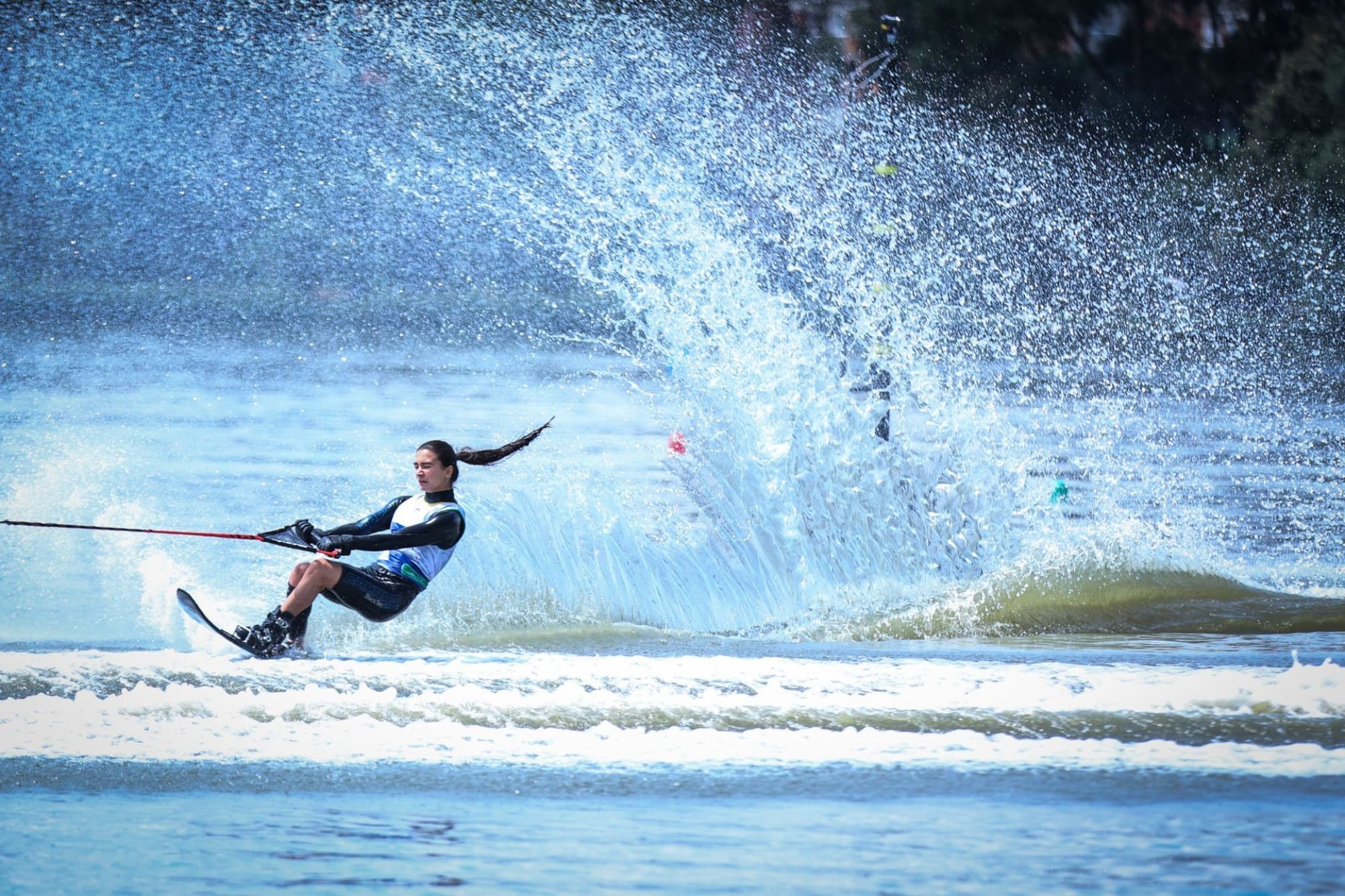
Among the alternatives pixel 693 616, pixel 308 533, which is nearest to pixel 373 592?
pixel 308 533

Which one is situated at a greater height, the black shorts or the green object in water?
the green object in water

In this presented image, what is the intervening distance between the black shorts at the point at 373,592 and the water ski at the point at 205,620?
35cm

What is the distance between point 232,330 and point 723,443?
16.2m

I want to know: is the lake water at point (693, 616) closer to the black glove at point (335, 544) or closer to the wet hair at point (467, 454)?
the black glove at point (335, 544)

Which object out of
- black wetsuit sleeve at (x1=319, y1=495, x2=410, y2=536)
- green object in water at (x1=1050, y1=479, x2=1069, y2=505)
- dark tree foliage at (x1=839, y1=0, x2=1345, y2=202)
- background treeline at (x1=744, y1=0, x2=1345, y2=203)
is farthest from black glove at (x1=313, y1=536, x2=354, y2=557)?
dark tree foliage at (x1=839, y1=0, x2=1345, y2=202)

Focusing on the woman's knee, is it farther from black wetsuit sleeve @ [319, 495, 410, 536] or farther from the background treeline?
the background treeline

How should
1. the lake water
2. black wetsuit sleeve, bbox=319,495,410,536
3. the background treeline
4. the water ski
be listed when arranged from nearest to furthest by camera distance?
the lake water, the water ski, black wetsuit sleeve, bbox=319,495,410,536, the background treeline

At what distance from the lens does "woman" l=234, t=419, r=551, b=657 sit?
6.51 m

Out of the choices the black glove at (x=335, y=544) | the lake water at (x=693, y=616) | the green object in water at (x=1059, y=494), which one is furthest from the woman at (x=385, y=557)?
the green object in water at (x=1059, y=494)

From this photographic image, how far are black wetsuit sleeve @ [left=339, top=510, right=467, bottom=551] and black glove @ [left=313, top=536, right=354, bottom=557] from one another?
0.02 metres

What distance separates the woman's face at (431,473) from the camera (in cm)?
688

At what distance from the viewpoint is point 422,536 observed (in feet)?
22.1

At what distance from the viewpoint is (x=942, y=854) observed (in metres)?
4.43

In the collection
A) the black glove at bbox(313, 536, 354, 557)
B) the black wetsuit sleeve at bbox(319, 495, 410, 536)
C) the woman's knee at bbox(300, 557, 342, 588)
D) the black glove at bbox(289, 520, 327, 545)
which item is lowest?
the woman's knee at bbox(300, 557, 342, 588)
